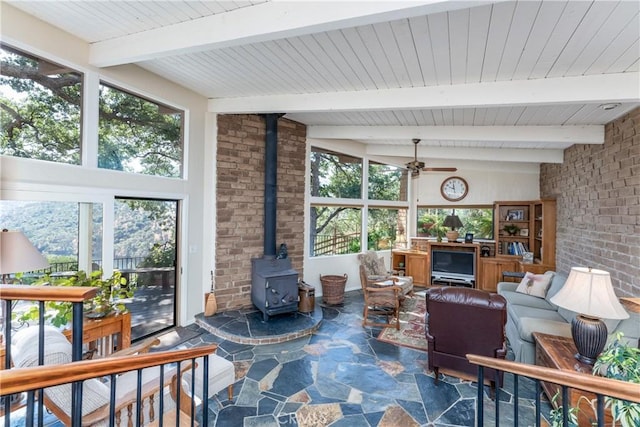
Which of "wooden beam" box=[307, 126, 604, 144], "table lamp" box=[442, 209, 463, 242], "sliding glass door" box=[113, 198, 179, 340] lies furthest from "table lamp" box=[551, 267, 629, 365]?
"table lamp" box=[442, 209, 463, 242]

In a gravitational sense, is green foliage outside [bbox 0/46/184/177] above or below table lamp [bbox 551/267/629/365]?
above

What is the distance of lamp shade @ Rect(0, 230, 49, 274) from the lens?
2051 mm

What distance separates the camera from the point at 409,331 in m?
4.29

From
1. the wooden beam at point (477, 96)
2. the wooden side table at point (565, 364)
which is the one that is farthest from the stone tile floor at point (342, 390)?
the wooden beam at point (477, 96)

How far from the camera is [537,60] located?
2568mm

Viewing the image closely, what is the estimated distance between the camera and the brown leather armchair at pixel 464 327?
272 centimetres

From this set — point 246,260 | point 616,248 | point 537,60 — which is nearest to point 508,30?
point 537,60

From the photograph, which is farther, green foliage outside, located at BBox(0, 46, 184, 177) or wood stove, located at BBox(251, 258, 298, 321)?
wood stove, located at BBox(251, 258, 298, 321)

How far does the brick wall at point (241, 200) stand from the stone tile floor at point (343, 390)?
3.10 ft

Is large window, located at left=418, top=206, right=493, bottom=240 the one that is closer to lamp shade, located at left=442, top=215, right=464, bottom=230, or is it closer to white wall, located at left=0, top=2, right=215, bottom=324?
lamp shade, located at left=442, top=215, right=464, bottom=230

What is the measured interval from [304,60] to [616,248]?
413cm

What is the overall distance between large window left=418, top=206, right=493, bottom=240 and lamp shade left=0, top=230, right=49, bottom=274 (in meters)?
6.98

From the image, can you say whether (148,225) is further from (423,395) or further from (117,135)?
(423,395)

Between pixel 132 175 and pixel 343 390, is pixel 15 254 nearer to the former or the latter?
pixel 132 175
